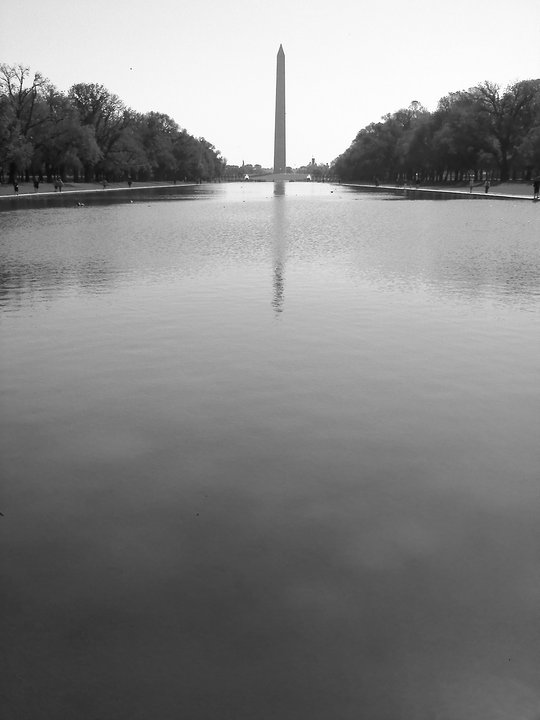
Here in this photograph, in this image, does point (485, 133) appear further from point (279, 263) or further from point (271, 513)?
point (271, 513)

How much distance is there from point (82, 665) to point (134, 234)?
86.8ft

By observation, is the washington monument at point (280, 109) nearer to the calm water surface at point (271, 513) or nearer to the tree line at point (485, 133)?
the tree line at point (485, 133)

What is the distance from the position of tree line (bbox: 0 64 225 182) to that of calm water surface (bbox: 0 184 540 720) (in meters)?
62.6

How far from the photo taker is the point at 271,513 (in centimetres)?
543

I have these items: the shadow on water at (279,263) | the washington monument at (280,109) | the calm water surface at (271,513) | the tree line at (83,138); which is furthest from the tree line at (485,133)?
the calm water surface at (271,513)

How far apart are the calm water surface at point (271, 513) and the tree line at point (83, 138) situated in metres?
62.6

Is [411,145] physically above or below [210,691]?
above

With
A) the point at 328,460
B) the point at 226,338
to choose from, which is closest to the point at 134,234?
the point at 226,338

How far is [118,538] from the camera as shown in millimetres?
5098

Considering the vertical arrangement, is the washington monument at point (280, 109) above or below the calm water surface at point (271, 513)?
above

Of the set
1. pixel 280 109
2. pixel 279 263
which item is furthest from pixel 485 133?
pixel 279 263

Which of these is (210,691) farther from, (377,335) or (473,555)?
(377,335)

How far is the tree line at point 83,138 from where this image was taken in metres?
73.1

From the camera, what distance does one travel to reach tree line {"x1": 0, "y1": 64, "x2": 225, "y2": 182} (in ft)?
240
